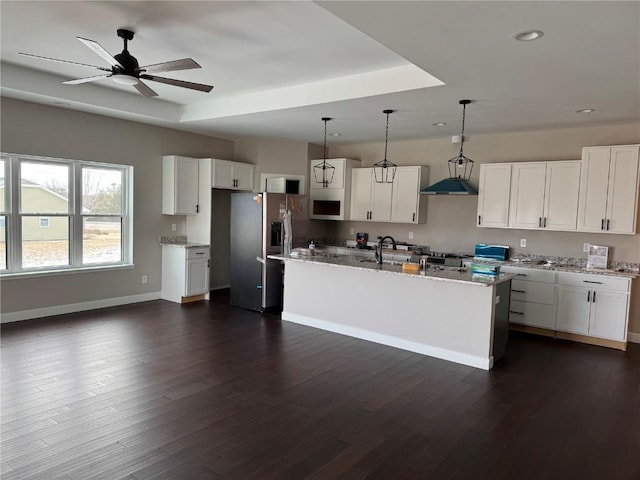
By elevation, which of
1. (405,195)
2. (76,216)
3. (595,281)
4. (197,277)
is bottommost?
(197,277)

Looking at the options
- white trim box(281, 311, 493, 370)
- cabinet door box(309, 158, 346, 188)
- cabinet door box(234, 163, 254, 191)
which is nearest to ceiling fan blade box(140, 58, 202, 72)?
white trim box(281, 311, 493, 370)

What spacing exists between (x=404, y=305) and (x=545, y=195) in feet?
8.37

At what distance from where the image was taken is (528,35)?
2752 millimetres

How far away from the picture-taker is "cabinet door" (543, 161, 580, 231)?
17.9ft

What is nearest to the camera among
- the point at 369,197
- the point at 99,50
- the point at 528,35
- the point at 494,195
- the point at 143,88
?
the point at 528,35

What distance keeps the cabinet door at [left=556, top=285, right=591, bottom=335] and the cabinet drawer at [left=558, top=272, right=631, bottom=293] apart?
0.22ft

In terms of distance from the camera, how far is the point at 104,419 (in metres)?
3.01

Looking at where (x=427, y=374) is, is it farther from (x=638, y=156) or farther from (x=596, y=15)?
(x=638, y=156)

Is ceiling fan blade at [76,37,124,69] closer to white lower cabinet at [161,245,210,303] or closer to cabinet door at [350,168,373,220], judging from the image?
white lower cabinet at [161,245,210,303]

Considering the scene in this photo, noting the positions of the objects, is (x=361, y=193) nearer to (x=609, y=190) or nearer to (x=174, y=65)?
(x=609, y=190)

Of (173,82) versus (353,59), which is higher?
(353,59)

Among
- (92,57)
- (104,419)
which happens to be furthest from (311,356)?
(92,57)

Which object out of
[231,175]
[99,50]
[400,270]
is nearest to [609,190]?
[400,270]

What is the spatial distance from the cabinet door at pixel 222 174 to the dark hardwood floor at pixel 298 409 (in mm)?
2789
